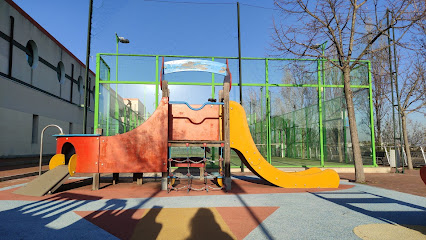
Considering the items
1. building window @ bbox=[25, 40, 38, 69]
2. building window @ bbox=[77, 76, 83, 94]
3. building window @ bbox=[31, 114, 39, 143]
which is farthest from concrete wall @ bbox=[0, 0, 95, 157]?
building window @ bbox=[77, 76, 83, 94]

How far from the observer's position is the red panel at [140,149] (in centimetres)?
715

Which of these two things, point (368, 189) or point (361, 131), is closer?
point (368, 189)

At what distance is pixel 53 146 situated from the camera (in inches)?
877

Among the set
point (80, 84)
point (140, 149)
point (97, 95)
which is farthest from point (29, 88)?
point (140, 149)

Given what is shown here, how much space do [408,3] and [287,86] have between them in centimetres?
515

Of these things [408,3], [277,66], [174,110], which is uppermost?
[408,3]

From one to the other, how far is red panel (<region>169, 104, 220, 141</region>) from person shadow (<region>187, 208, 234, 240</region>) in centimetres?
326

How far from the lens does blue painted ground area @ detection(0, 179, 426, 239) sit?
3.57 meters

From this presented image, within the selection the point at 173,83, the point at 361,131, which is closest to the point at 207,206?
the point at 173,83

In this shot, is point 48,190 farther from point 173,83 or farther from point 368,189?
point 368,189

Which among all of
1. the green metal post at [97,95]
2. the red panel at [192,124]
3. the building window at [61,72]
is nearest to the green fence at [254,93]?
the green metal post at [97,95]

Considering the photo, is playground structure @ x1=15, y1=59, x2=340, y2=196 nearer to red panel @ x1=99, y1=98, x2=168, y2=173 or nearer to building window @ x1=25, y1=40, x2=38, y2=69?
red panel @ x1=99, y1=98, x2=168, y2=173

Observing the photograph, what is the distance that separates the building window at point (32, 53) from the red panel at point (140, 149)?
15.0 meters

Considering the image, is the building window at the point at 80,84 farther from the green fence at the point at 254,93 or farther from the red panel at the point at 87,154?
the red panel at the point at 87,154
